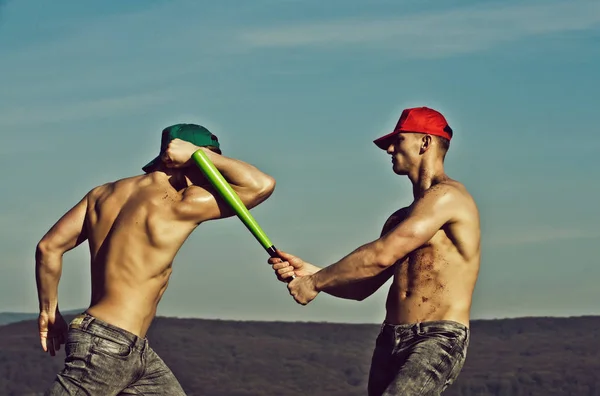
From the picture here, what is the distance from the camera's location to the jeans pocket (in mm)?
9648

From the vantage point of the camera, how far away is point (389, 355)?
9.32 m

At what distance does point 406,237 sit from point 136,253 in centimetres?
197

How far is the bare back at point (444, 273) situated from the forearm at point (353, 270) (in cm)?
19

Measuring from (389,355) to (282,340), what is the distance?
2429 centimetres

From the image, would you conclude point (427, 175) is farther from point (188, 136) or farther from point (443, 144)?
point (188, 136)

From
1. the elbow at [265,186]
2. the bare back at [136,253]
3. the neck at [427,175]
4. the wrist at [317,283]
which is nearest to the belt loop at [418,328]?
the wrist at [317,283]

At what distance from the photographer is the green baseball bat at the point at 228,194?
32.2 feet

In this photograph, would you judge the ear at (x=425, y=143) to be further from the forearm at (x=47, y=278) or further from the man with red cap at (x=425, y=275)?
the forearm at (x=47, y=278)

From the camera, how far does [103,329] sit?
31.7ft

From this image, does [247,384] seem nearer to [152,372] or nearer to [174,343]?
[174,343]

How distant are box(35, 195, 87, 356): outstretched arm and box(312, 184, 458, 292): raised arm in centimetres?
210

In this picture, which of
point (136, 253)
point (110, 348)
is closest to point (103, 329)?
point (110, 348)

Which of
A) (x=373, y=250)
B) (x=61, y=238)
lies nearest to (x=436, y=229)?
(x=373, y=250)

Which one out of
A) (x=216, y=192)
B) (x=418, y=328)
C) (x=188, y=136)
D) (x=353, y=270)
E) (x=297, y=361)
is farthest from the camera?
(x=297, y=361)
